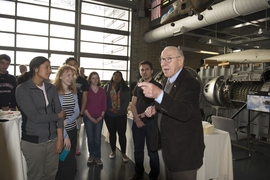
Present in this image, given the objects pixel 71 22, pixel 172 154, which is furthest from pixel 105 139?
pixel 71 22

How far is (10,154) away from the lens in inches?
89.8

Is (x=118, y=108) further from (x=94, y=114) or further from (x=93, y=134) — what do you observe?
(x=93, y=134)

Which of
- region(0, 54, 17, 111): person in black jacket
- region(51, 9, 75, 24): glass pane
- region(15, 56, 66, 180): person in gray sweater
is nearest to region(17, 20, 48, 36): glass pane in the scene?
region(51, 9, 75, 24): glass pane

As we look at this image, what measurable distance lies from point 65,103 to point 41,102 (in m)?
0.42

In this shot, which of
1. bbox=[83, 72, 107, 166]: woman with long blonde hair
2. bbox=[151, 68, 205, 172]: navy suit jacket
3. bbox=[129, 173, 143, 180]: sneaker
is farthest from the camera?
bbox=[83, 72, 107, 166]: woman with long blonde hair

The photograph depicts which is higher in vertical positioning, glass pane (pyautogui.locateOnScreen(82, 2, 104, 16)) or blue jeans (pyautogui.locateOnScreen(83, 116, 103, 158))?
glass pane (pyautogui.locateOnScreen(82, 2, 104, 16))

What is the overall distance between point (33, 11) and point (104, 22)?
8.89 feet

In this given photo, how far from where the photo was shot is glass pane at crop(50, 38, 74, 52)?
24.5 feet

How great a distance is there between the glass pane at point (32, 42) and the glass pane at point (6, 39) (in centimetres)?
21

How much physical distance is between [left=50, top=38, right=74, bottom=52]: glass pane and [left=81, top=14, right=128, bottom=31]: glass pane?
1021mm

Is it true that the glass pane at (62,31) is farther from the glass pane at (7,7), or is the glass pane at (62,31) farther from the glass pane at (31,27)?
the glass pane at (7,7)

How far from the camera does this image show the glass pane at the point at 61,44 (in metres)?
7.45

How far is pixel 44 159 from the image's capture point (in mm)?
1959

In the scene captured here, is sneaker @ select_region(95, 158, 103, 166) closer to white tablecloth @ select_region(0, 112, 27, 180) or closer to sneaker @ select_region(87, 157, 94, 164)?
sneaker @ select_region(87, 157, 94, 164)
